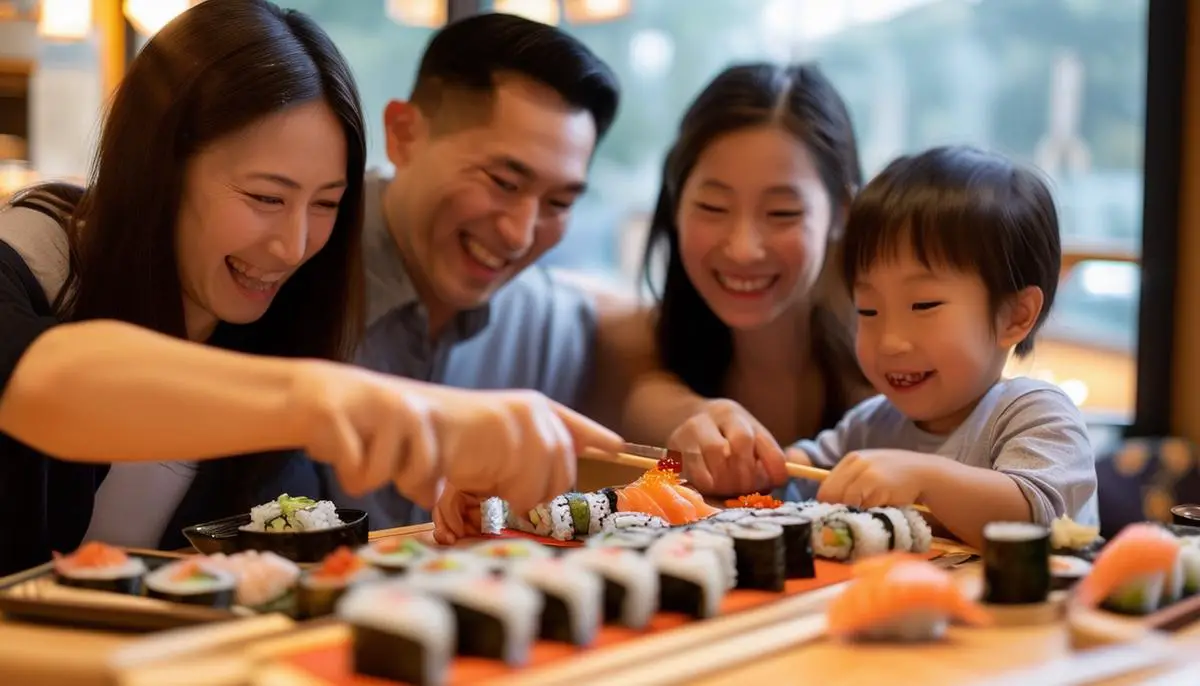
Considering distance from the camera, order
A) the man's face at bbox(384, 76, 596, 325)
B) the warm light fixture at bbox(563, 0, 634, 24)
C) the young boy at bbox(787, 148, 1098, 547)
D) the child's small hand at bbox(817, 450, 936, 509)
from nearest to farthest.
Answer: the child's small hand at bbox(817, 450, 936, 509), the young boy at bbox(787, 148, 1098, 547), the man's face at bbox(384, 76, 596, 325), the warm light fixture at bbox(563, 0, 634, 24)

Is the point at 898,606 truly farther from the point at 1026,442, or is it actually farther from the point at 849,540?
the point at 1026,442

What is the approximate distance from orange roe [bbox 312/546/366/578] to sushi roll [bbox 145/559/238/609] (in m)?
0.09

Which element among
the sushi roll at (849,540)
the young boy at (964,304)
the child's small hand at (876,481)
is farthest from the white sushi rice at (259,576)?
the young boy at (964,304)

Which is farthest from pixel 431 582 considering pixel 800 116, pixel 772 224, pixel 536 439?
pixel 800 116

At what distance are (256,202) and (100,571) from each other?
0.71m

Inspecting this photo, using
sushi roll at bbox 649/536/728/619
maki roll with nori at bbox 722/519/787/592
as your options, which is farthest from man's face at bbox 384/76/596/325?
sushi roll at bbox 649/536/728/619

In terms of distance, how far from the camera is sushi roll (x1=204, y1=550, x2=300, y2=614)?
123 centimetres

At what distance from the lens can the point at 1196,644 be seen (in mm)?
1179

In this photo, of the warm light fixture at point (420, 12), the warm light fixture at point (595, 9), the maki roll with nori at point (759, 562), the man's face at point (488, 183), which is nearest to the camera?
the maki roll with nori at point (759, 562)

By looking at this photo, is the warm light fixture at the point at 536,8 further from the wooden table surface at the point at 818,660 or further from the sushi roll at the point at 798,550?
the wooden table surface at the point at 818,660

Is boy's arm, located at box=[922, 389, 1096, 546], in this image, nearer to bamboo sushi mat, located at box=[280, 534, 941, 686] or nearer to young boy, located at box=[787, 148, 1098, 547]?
young boy, located at box=[787, 148, 1098, 547]

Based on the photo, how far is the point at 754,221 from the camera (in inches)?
97.4

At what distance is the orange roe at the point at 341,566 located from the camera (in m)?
1.22

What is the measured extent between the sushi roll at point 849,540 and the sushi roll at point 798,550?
0.25 ft
